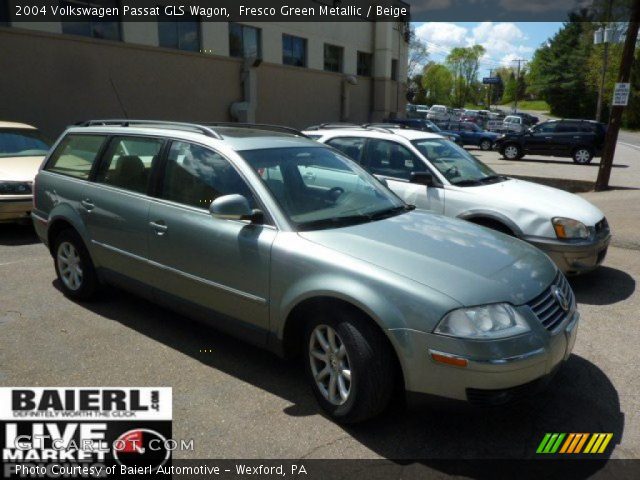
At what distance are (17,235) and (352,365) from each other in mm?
6870

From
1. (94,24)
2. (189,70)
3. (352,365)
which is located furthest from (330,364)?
(189,70)

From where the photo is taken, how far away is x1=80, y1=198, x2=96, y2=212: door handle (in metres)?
4.67

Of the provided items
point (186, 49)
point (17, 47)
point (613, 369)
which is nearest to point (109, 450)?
point (613, 369)

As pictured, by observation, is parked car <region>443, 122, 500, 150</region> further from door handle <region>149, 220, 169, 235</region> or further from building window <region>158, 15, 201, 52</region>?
door handle <region>149, 220, 169, 235</region>

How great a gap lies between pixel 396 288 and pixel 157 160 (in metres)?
2.37

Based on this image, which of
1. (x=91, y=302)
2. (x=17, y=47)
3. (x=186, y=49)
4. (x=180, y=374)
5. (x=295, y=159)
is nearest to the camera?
(x=180, y=374)

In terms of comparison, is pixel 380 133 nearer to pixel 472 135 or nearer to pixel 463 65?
pixel 472 135

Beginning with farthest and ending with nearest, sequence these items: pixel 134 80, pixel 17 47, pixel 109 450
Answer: pixel 134 80, pixel 17 47, pixel 109 450

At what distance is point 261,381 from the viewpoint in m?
3.71

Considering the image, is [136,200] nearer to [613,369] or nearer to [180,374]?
[180,374]

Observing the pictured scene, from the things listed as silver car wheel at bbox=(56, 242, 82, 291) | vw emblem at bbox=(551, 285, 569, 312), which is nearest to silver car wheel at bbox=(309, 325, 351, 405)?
vw emblem at bbox=(551, 285, 569, 312)

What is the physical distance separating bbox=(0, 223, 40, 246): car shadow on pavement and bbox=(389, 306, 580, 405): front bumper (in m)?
6.48

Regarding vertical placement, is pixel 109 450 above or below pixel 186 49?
below

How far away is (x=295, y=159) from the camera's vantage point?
4.13 metres
